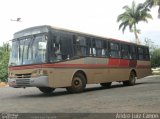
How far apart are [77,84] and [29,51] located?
2.97 metres

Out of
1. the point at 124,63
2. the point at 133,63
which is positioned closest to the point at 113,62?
the point at 124,63

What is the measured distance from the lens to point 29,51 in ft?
59.2

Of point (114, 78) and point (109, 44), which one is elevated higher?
point (109, 44)

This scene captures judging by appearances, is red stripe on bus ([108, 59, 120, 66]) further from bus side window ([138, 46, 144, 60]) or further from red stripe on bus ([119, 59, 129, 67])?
bus side window ([138, 46, 144, 60])

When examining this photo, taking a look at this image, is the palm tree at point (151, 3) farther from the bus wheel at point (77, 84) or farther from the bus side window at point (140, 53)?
the bus wheel at point (77, 84)

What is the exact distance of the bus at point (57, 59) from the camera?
A: 17641 millimetres

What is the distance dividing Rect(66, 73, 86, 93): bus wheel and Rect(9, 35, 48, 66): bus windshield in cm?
236

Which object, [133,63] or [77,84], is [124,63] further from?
[77,84]

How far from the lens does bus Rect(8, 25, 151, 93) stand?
1764 centimetres

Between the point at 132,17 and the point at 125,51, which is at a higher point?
the point at 132,17

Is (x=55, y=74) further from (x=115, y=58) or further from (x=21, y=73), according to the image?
(x=115, y=58)

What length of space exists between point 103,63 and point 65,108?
9416 mm

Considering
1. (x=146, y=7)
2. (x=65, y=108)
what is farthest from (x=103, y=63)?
(x=146, y=7)

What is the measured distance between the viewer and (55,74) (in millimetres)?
17922
